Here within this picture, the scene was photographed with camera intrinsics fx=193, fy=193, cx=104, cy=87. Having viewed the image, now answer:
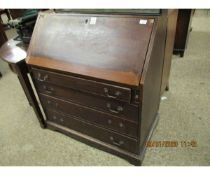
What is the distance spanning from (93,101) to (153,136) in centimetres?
70

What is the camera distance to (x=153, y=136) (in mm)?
1621

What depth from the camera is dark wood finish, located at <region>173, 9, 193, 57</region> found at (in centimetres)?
234

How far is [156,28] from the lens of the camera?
1.01 metres

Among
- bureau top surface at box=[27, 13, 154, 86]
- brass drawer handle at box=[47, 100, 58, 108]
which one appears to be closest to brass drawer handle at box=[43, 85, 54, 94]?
brass drawer handle at box=[47, 100, 58, 108]

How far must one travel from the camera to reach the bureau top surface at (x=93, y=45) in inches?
40.0

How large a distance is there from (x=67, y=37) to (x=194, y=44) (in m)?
2.52

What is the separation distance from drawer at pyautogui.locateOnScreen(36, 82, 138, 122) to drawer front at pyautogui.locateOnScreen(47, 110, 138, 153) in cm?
21

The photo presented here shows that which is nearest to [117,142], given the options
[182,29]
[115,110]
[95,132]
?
[95,132]
